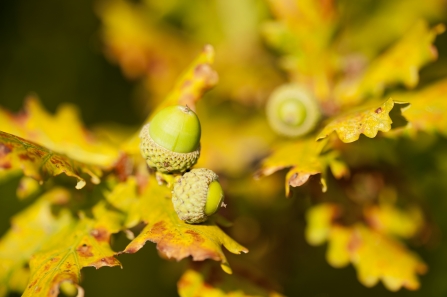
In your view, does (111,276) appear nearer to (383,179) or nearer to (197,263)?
(197,263)

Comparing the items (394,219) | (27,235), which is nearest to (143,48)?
(27,235)

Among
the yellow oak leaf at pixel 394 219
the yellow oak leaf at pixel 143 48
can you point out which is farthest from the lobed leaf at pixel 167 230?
the yellow oak leaf at pixel 143 48

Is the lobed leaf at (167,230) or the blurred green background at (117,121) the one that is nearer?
the lobed leaf at (167,230)

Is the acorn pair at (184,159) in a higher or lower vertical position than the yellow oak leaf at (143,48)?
lower

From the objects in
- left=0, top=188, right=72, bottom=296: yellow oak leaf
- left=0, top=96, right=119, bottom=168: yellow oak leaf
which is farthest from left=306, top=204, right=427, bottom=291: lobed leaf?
left=0, top=188, right=72, bottom=296: yellow oak leaf

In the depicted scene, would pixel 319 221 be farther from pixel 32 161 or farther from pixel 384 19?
pixel 384 19

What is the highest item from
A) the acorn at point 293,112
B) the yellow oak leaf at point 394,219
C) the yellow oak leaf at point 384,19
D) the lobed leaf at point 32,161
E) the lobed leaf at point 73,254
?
the yellow oak leaf at point 384,19

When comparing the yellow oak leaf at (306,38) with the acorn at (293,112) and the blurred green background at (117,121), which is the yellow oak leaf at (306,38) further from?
the blurred green background at (117,121)
